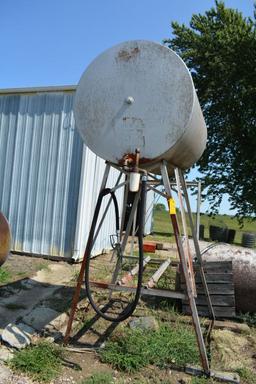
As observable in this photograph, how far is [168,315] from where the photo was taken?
495cm

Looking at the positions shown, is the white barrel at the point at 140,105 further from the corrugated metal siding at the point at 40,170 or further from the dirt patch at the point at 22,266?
the corrugated metal siding at the point at 40,170

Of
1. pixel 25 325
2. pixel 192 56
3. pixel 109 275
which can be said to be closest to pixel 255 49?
pixel 192 56

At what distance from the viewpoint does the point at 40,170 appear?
325 inches

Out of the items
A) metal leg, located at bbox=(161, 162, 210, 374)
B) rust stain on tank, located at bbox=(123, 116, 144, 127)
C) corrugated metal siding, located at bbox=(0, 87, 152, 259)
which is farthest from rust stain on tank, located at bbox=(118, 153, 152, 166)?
corrugated metal siding, located at bbox=(0, 87, 152, 259)

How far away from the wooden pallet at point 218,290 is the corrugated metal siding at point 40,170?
346 cm

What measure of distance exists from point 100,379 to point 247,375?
139 centimetres

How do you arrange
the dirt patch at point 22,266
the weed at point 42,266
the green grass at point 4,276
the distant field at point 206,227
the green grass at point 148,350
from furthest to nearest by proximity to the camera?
the distant field at point 206,227, the weed at point 42,266, the dirt patch at point 22,266, the green grass at point 4,276, the green grass at point 148,350

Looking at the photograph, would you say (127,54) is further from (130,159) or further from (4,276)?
(4,276)

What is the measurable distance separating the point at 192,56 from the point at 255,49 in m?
2.62

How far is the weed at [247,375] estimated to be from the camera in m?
3.58

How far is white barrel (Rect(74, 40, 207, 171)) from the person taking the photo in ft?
12.5

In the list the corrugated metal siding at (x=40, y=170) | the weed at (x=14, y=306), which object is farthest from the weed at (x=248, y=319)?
the corrugated metal siding at (x=40, y=170)

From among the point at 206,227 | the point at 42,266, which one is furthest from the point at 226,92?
the point at 42,266

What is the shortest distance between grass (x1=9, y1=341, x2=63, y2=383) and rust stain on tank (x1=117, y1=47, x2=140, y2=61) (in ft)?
9.87
